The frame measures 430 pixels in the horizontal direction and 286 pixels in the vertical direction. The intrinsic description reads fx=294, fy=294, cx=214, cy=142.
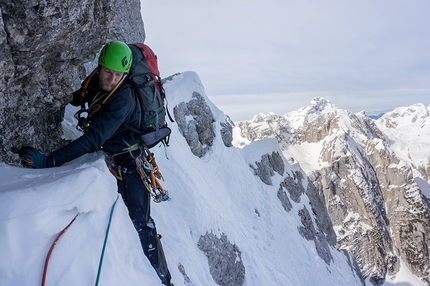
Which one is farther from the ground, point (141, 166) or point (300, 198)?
point (141, 166)

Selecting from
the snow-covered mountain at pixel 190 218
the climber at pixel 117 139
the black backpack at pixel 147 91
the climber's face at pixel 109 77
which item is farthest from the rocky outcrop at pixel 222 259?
the climber's face at pixel 109 77

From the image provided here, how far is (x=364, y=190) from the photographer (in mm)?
116000

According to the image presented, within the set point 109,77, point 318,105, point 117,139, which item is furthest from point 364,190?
point 109,77

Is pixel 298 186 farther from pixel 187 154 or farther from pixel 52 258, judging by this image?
pixel 52 258

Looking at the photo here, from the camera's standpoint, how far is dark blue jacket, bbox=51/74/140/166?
4578 millimetres

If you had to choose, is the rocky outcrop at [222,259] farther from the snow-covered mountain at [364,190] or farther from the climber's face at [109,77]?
the snow-covered mountain at [364,190]

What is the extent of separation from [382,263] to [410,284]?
1288cm

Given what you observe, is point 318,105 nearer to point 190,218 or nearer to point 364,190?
point 364,190

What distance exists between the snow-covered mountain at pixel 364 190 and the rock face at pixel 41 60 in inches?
3688

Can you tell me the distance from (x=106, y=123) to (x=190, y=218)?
9040 mm

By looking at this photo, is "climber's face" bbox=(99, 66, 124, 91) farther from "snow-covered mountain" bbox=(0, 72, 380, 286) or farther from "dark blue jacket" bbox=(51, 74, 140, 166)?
"snow-covered mountain" bbox=(0, 72, 380, 286)

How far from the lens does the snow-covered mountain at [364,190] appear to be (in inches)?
3949

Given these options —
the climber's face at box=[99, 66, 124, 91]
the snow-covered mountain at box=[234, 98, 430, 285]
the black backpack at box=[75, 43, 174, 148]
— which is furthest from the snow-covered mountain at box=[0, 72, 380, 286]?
the snow-covered mountain at box=[234, 98, 430, 285]

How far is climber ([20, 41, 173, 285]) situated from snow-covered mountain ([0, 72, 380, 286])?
1.04 feet
